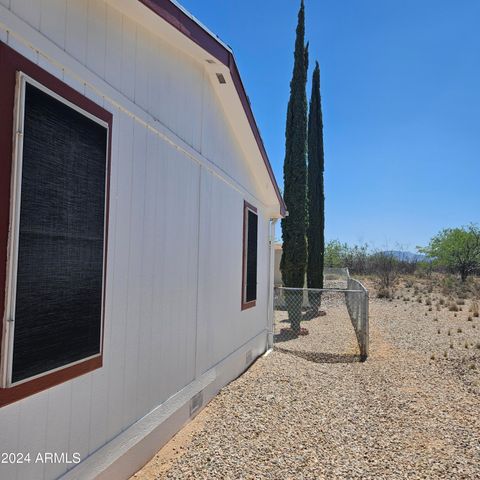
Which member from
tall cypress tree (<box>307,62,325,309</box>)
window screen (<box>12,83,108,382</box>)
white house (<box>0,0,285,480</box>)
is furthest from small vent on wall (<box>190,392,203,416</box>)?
tall cypress tree (<box>307,62,325,309</box>)

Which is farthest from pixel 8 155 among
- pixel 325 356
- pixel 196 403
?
pixel 325 356

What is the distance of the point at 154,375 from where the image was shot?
3.72 metres

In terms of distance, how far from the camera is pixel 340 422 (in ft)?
16.1

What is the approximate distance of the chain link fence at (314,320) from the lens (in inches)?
361

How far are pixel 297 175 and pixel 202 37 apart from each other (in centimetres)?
1064

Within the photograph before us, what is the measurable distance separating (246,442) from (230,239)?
2779mm

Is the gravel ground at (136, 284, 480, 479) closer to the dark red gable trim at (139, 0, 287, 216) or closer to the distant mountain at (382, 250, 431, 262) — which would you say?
the dark red gable trim at (139, 0, 287, 216)

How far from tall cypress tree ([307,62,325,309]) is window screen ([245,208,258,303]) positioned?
35.0ft

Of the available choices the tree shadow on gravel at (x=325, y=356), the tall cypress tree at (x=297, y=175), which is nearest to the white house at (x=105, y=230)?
the tree shadow on gravel at (x=325, y=356)

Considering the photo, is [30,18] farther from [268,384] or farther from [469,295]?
[469,295]

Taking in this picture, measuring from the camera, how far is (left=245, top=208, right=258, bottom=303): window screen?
712cm

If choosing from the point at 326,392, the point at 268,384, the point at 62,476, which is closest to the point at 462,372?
the point at 326,392

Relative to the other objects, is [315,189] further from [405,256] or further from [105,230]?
[405,256]

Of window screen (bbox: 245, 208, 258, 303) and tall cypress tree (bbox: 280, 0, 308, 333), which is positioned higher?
tall cypress tree (bbox: 280, 0, 308, 333)
